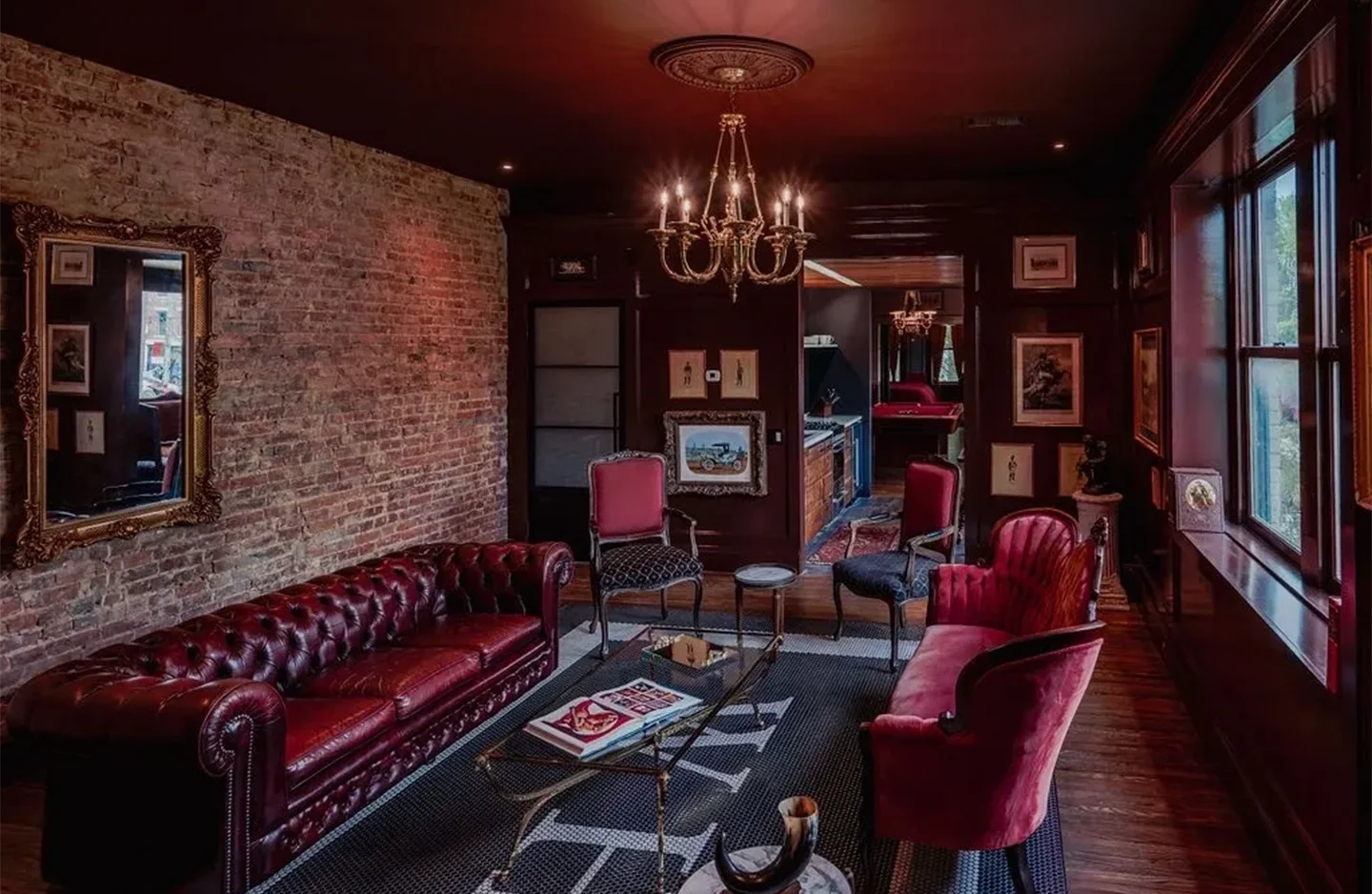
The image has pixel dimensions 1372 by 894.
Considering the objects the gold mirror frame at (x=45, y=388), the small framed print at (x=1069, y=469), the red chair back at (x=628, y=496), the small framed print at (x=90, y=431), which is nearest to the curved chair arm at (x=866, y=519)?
the small framed print at (x=1069, y=469)

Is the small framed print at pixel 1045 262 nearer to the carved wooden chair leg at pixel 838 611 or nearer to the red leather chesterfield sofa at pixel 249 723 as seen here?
the carved wooden chair leg at pixel 838 611

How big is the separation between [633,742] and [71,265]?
301cm

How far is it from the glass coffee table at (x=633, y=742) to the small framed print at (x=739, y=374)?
2826 millimetres

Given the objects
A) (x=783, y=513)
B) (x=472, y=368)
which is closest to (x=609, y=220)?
(x=472, y=368)

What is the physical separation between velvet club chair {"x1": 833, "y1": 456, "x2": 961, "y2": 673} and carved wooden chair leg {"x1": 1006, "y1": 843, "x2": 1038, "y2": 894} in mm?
2138

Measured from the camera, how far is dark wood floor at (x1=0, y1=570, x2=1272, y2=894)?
305 cm

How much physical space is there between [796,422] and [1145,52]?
3696mm

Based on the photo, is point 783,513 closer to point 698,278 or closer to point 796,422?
point 796,422

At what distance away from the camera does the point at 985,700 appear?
2.68 meters

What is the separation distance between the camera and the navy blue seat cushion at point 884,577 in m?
5.04

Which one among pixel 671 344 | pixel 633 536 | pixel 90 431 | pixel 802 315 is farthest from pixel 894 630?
pixel 90 431

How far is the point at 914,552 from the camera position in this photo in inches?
203

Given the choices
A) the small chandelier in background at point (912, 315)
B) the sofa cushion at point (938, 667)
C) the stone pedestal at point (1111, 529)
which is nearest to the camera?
the sofa cushion at point (938, 667)

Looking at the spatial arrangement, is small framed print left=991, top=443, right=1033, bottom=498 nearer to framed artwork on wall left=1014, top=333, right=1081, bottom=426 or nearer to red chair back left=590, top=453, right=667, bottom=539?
framed artwork on wall left=1014, top=333, right=1081, bottom=426
